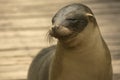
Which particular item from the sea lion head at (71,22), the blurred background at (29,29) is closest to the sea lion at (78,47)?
the sea lion head at (71,22)

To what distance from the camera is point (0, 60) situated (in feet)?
7.69

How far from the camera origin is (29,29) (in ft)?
8.96

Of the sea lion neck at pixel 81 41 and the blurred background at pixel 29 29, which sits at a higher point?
the sea lion neck at pixel 81 41

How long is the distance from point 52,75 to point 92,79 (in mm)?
120

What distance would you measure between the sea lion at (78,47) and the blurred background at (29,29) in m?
0.92

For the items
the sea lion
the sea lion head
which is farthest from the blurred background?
the sea lion head

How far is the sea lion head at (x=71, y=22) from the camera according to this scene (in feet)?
3.55

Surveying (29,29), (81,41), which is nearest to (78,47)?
(81,41)

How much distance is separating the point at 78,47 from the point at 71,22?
0.24 ft

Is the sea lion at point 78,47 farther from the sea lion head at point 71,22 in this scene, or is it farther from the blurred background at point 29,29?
the blurred background at point 29,29

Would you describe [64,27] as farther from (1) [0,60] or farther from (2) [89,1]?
(2) [89,1]

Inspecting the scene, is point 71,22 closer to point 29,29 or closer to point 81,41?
point 81,41

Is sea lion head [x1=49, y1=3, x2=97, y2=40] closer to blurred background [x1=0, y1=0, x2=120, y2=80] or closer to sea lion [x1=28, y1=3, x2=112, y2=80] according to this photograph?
sea lion [x1=28, y1=3, x2=112, y2=80]

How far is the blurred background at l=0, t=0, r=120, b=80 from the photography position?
2.29 m
